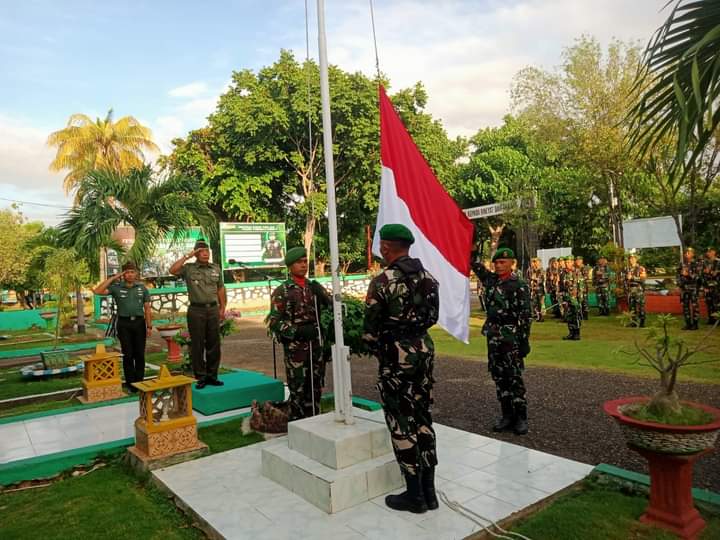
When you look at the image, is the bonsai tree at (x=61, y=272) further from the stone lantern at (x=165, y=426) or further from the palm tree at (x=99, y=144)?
the palm tree at (x=99, y=144)

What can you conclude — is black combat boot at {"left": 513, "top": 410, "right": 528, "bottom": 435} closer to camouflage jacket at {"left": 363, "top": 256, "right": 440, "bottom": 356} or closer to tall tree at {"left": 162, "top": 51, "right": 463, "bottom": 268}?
camouflage jacket at {"left": 363, "top": 256, "right": 440, "bottom": 356}

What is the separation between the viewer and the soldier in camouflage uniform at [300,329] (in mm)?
4828

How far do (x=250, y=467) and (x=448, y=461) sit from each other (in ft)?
5.39

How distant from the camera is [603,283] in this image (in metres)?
15.0

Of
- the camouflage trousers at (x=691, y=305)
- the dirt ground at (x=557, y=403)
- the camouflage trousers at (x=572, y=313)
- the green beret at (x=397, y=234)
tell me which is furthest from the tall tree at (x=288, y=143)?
the green beret at (x=397, y=234)

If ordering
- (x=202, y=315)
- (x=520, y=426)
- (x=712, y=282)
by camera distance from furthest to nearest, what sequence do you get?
(x=712, y=282)
(x=202, y=315)
(x=520, y=426)

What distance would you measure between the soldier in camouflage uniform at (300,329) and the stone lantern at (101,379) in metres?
3.36

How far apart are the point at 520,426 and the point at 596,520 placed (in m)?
1.90

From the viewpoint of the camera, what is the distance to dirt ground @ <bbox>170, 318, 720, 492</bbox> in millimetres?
4395

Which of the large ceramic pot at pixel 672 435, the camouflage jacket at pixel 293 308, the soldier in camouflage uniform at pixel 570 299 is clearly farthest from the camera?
the soldier in camouflage uniform at pixel 570 299

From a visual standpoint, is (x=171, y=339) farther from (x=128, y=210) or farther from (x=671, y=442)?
(x=671, y=442)

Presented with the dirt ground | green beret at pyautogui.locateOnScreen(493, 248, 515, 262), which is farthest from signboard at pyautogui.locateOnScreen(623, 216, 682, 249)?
green beret at pyautogui.locateOnScreen(493, 248, 515, 262)

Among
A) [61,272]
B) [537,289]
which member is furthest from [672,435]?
[537,289]

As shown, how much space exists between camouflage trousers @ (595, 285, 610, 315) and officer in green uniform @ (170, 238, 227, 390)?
1231cm
